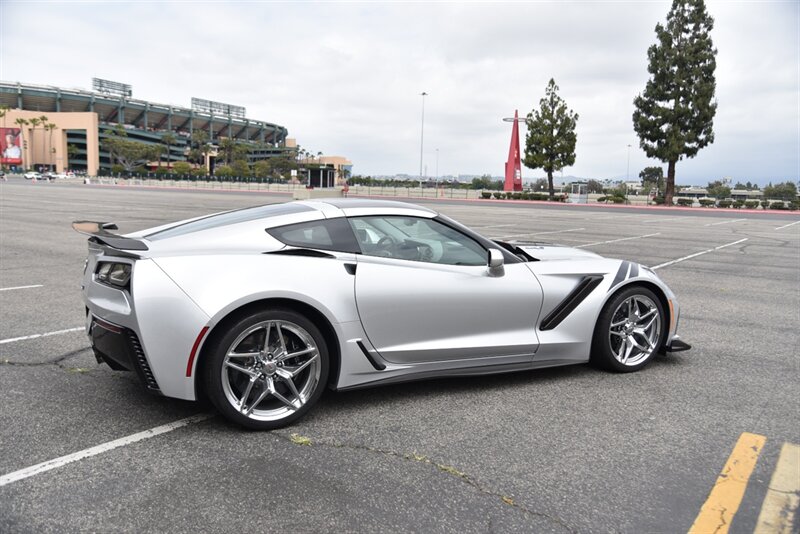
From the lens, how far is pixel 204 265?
350cm

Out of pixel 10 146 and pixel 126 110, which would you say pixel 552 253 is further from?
pixel 126 110

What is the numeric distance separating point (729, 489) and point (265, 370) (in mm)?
2515

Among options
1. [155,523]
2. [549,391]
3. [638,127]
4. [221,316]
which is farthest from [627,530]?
[638,127]

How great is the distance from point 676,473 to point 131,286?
3082 millimetres

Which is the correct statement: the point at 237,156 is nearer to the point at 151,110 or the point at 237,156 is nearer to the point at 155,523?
the point at 151,110

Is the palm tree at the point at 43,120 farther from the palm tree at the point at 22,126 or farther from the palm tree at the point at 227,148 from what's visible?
the palm tree at the point at 227,148

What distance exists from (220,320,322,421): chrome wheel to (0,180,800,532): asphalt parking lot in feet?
0.59

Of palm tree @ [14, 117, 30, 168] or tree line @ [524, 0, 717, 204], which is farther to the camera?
palm tree @ [14, 117, 30, 168]

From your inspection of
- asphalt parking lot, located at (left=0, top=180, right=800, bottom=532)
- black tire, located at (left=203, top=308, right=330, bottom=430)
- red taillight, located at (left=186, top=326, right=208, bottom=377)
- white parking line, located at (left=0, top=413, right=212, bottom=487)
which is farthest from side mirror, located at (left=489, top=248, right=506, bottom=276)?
white parking line, located at (left=0, top=413, right=212, bottom=487)

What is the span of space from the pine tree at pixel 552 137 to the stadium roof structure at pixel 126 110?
132m

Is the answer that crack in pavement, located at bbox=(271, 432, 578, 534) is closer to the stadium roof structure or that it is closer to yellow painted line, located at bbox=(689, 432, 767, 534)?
yellow painted line, located at bbox=(689, 432, 767, 534)

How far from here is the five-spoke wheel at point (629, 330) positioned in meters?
4.70

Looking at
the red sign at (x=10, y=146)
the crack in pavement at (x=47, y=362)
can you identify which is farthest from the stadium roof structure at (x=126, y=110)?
the crack in pavement at (x=47, y=362)

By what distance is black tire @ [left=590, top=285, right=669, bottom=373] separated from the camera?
4699mm
